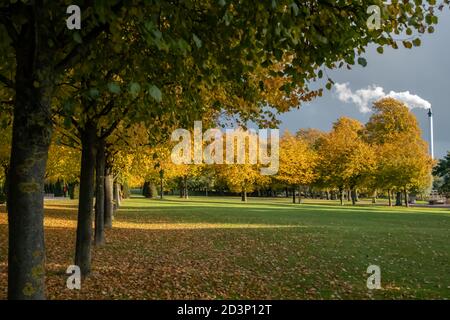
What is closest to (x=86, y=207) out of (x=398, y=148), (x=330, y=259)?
(x=330, y=259)

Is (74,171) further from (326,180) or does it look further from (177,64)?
(326,180)

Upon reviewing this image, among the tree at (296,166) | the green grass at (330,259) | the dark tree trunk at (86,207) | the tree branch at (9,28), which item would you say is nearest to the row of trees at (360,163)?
the tree at (296,166)

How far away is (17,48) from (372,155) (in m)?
53.1

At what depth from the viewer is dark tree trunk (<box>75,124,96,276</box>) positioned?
1019 centimetres

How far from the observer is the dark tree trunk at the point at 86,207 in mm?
10188

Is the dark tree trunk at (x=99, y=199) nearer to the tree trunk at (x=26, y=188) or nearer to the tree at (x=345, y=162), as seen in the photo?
the tree trunk at (x=26, y=188)

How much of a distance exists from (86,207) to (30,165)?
5764mm

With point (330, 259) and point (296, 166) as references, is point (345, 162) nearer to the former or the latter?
point (296, 166)

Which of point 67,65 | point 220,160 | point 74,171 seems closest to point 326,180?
point 220,160

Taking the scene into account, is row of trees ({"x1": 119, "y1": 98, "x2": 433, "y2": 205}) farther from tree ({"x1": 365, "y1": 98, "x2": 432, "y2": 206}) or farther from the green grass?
the green grass

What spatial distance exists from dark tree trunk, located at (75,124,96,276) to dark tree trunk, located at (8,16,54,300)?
527 cm

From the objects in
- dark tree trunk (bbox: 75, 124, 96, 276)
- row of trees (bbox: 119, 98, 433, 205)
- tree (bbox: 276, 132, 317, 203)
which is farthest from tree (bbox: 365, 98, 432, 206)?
dark tree trunk (bbox: 75, 124, 96, 276)

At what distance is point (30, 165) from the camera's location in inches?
192

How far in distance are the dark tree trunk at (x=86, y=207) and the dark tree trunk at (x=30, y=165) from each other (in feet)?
17.3
